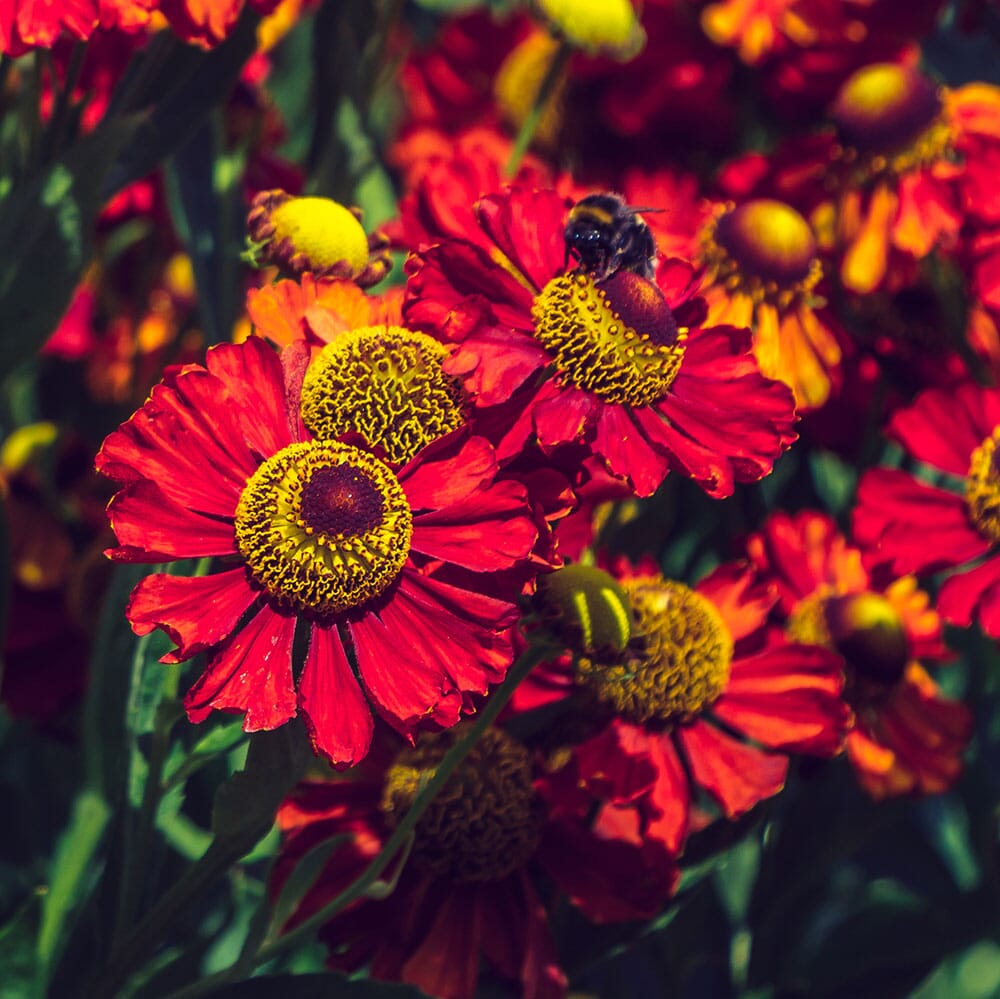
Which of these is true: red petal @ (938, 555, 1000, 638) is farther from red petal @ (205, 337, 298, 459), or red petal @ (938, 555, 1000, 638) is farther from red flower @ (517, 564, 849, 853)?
red petal @ (205, 337, 298, 459)

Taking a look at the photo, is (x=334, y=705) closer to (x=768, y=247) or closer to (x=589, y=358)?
(x=589, y=358)

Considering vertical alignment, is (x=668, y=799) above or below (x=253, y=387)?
below

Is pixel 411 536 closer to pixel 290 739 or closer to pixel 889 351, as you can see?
pixel 290 739

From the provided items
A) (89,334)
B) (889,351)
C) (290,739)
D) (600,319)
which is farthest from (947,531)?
(89,334)

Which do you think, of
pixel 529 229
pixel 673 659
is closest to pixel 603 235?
pixel 529 229

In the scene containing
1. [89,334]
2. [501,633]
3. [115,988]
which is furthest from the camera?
[89,334]

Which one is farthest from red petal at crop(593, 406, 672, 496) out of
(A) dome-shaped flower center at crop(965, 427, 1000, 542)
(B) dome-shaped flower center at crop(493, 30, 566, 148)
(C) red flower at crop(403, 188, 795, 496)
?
(B) dome-shaped flower center at crop(493, 30, 566, 148)

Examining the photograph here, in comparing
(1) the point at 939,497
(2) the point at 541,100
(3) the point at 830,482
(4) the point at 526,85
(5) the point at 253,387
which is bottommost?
(3) the point at 830,482

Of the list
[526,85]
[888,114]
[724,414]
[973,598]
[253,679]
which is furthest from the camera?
[526,85]
